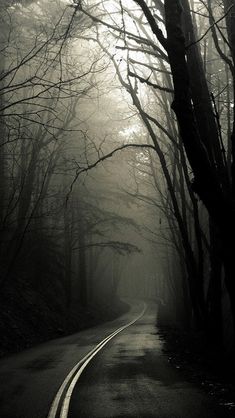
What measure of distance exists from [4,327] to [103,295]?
3212cm

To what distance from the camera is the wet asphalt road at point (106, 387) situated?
7.25 meters

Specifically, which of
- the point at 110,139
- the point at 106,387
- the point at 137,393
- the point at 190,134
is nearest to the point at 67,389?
the point at 106,387

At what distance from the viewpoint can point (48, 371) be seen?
1114 cm

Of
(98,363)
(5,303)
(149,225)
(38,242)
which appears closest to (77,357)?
(98,363)

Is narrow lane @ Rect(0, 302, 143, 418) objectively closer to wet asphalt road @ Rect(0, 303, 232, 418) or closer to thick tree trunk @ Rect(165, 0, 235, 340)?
wet asphalt road @ Rect(0, 303, 232, 418)

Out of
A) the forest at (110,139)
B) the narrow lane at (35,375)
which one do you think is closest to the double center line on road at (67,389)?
the narrow lane at (35,375)

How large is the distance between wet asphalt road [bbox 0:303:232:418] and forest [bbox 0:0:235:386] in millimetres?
1934

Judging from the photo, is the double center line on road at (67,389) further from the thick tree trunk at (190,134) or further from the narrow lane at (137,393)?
the thick tree trunk at (190,134)

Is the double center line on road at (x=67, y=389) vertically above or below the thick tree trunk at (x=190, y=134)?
below

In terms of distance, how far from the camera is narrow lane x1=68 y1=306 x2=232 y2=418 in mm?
7160

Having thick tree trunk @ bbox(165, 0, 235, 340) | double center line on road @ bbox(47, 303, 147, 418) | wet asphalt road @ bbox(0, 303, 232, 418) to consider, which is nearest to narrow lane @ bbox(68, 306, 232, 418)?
wet asphalt road @ bbox(0, 303, 232, 418)

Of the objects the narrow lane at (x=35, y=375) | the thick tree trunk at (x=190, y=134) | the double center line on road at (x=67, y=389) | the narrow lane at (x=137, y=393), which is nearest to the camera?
the thick tree trunk at (x=190, y=134)

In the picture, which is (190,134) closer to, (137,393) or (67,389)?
(137,393)

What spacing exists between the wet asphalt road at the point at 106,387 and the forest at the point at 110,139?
1.93m
